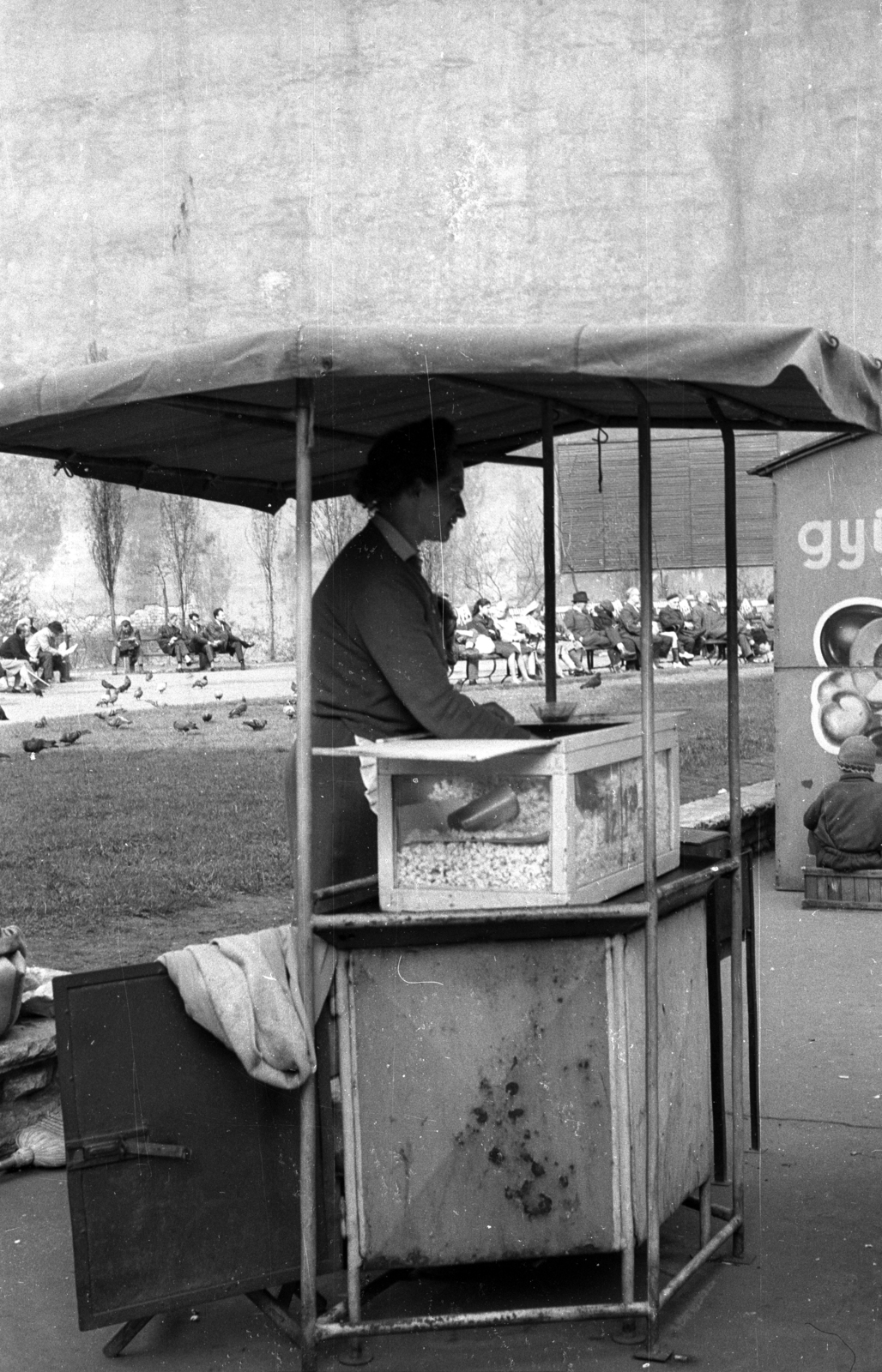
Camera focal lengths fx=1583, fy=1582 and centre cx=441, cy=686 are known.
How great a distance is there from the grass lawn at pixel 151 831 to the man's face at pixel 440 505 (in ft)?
2.72

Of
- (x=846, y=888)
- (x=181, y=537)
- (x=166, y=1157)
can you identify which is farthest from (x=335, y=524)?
(x=166, y=1157)

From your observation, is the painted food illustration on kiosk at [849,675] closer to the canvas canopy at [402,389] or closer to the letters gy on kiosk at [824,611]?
the letters gy on kiosk at [824,611]

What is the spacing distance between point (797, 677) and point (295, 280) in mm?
39935

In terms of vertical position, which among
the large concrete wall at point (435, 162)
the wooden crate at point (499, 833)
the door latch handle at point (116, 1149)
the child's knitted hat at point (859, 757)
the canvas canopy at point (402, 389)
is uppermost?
the large concrete wall at point (435, 162)

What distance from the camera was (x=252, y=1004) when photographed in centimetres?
351

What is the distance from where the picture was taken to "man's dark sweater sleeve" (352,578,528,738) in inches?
147

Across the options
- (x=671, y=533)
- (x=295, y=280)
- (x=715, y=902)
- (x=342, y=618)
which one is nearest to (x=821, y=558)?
(x=715, y=902)

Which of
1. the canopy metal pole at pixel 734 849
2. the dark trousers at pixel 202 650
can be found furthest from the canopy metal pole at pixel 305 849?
the dark trousers at pixel 202 650

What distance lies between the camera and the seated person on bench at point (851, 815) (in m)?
8.63

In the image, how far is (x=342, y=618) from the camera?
386 centimetres

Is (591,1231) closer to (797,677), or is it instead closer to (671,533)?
(797,677)

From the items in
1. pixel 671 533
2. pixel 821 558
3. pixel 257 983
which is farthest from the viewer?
pixel 671 533

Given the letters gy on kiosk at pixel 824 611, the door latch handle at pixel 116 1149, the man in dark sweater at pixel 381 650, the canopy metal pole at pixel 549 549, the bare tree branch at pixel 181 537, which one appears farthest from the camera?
the bare tree branch at pixel 181 537

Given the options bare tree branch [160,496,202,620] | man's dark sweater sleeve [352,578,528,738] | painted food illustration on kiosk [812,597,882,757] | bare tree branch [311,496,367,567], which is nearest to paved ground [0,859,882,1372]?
man's dark sweater sleeve [352,578,528,738]
